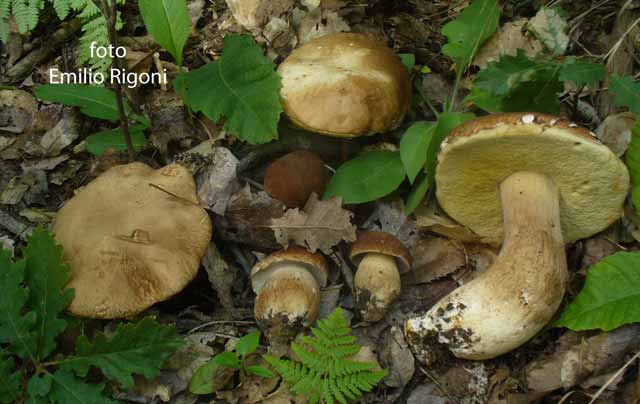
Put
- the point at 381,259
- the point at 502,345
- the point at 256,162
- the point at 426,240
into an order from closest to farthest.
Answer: the point at 502,345
the point at 381,259
the point at 426,240
the point at 256,162

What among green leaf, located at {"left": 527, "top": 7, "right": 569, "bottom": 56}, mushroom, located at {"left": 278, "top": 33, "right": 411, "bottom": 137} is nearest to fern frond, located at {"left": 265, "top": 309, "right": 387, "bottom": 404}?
mushroom, located at {"left": 278, "top": 33, "right": 411, "bottom": 137}

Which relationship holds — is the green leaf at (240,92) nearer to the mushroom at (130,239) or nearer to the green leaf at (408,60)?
the mushroom at (130,239)

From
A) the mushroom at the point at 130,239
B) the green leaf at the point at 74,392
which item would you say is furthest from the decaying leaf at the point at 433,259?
the green leaf at the point at 74,392

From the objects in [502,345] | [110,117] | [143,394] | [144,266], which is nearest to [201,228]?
[144,266]

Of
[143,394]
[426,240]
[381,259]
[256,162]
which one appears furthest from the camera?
[256,162]

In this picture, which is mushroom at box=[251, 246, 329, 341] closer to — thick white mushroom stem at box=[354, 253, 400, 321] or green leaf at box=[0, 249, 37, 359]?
thick white mushroom stem at box=[354, 253, 400, 321]

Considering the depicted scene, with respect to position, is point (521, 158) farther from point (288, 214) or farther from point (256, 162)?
point (256, 162)

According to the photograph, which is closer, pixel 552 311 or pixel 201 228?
pixel 552 311
